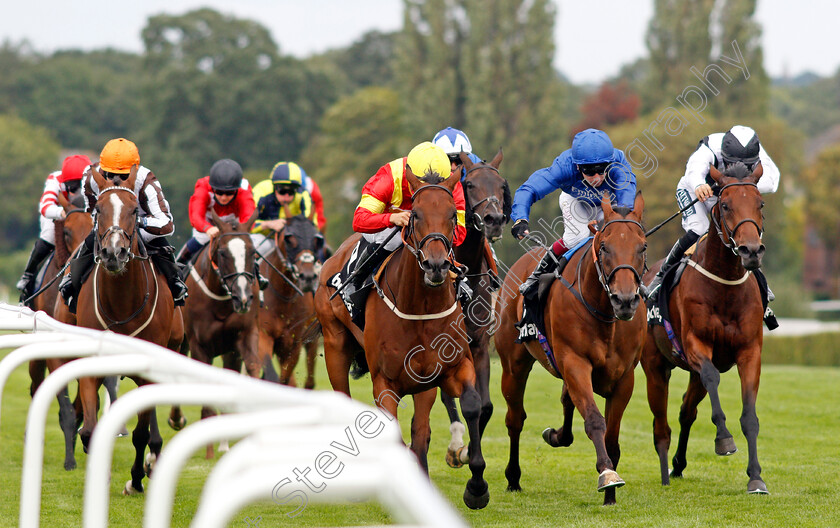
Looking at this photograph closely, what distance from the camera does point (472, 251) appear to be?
23.7 feet

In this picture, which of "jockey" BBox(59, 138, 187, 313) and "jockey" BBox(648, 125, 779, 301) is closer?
"jockey" BBox(59, 138, 187, 313)

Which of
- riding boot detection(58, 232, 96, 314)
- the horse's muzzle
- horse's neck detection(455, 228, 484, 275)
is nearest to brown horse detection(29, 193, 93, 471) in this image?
riding boot detection(58, 232, 96, 314)

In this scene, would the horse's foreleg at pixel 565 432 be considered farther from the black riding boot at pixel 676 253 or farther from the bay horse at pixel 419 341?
the bay horse at pixel 419 341

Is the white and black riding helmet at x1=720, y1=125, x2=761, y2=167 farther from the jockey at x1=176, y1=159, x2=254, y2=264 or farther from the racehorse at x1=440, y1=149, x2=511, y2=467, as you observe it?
the jockey at x1=176, y1=159, x2=254, y2=264

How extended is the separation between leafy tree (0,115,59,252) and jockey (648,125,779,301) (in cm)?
5997

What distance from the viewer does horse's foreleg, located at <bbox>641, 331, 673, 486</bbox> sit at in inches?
302

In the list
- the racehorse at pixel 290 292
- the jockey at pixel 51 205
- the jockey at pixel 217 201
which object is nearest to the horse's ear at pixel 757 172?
the jockey at pixel 217 201

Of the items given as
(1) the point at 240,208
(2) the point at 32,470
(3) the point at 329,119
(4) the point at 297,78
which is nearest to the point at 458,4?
(3) the point at 329,119

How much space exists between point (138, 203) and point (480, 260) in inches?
93.7

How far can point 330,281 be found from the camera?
7449mm

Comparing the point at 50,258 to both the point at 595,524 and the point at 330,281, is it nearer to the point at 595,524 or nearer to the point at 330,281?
the point at 330,281

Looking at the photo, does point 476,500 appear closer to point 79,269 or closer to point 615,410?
point 615,410

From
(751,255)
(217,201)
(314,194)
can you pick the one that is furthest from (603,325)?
(314,194)

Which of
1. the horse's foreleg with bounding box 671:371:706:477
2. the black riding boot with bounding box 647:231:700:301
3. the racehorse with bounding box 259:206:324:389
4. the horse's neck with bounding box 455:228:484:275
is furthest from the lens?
the racehorse with bounding box 259:206:324:389
